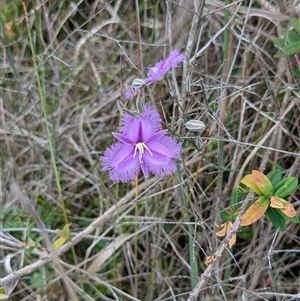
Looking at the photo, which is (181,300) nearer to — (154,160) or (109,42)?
(154,160)

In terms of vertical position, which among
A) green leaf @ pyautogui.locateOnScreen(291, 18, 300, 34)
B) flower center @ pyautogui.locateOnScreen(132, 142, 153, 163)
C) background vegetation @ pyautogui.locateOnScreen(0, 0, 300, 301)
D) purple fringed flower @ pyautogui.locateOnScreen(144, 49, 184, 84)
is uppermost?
purple fringed flower @ pyautogui.locateOnScreen(144, 49, 184, 84)

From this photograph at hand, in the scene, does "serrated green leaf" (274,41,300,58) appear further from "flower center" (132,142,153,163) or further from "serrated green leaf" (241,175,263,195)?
"flower center" (132,142,153,163)

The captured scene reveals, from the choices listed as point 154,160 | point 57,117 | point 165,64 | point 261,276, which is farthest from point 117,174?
point 57,117

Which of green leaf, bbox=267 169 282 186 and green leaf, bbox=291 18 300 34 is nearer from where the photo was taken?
green leaf, bbox=267 169 282 186

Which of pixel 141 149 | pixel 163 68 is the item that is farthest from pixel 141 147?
pixel 163 68

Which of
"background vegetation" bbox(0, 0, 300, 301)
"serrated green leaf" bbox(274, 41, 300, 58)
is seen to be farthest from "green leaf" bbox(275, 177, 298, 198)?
"serrated green leaf" bbox(274, 41, 300, 58)

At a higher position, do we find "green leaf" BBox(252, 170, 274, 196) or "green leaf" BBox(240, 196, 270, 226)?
"green leaf" BBox(252, 170, 274, 196)

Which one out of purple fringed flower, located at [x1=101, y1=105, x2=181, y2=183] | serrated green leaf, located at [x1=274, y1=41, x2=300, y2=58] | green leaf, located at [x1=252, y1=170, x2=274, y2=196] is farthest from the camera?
serrated green leaf, located at [x1=274, y1=41, x2=300, y2=58]

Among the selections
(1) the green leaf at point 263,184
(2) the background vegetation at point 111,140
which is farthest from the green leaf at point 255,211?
(2) the background vegetation at point 111,140
